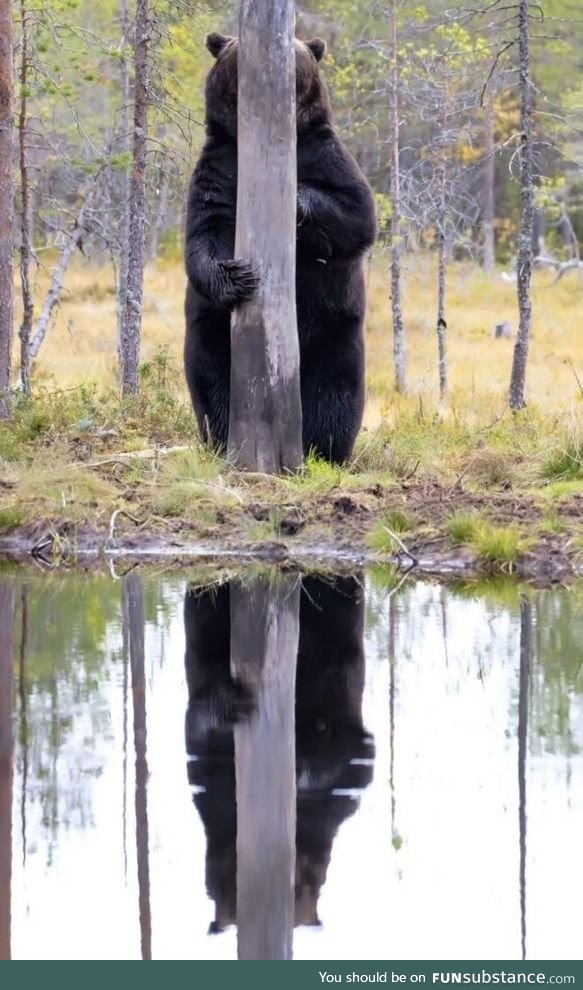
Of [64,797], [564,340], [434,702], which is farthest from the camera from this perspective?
[564,340]

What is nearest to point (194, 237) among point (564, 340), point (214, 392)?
point (214, 392)

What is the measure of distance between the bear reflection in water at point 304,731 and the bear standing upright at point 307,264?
327 centimetres

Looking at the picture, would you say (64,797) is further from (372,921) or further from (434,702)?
(434,702)

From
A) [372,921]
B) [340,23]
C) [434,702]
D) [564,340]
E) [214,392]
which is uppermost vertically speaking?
[340,23]

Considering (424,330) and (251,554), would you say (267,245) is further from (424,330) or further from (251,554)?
(424,330)

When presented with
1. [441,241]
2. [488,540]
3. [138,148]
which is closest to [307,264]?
[488,540]

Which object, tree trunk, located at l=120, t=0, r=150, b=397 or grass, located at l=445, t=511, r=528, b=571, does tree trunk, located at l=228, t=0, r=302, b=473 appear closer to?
grass, located at l=445, t=511, r=528, b=571

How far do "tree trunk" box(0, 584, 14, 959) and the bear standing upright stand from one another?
3.91m

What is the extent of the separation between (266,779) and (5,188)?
10531 mm

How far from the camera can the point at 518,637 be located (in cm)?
755

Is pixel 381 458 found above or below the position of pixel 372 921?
above

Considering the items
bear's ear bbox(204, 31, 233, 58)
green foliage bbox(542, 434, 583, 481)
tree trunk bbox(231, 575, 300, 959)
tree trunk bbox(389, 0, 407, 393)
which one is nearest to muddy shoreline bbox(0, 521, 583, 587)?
tree trunk bbox(231, 575, 300, 959)

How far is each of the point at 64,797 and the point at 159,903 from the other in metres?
0.88

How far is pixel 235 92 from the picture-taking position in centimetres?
1113
